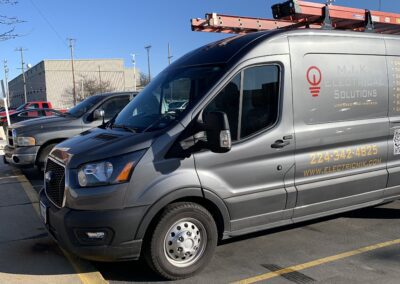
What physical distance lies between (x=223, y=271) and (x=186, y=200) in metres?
0.83

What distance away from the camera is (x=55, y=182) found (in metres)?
4.39

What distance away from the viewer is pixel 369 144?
518 cm

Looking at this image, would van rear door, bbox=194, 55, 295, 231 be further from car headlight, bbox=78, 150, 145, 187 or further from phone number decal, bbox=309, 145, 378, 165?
car headlight, bbox=78, 150, 145, 187

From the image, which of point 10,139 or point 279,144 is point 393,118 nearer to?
point 279,144

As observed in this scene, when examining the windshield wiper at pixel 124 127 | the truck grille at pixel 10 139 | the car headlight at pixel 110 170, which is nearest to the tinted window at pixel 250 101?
the windshield wiper at pixel 124 127

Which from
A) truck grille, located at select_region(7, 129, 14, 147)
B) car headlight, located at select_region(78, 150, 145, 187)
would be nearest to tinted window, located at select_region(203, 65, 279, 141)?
car headlight, located at select_region(78, 150, 145, 187)

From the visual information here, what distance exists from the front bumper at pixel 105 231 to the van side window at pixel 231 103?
3.77 feet

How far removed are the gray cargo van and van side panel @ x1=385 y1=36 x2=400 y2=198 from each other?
0.06 feet

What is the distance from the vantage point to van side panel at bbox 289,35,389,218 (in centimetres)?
472

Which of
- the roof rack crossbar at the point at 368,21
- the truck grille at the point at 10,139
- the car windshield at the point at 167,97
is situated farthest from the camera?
the truck grille at the point at 10,139

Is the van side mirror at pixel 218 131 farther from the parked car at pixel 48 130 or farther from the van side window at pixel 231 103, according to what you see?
the parked car at pixel 48 130

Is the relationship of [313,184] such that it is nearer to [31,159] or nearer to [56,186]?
[56,186]

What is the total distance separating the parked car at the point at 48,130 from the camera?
8602mm

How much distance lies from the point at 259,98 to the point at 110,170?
5.43ft
